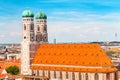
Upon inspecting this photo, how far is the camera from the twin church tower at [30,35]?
3959 inches

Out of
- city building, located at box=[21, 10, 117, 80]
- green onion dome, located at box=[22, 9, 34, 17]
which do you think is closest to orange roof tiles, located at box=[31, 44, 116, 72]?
city building, located at box=[21, 10, 117, 80]

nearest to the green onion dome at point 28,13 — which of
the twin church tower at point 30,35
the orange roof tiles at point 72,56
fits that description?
the twin church tower at point 30,35

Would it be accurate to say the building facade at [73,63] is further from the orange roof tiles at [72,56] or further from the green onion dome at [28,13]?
the green onion dome at [28,13]

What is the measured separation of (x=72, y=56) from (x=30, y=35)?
14590 mm

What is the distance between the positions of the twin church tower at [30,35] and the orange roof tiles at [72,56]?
6.94 feet

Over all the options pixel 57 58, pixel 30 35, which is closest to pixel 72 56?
pixel 57 58

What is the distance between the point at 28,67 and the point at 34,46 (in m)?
6.16

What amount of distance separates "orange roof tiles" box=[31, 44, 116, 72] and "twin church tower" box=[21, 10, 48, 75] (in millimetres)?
2116

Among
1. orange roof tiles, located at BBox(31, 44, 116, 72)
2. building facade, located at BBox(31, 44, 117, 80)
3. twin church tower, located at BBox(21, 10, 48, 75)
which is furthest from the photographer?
twin church tower, located at BBox(21, 10, 48, 75)

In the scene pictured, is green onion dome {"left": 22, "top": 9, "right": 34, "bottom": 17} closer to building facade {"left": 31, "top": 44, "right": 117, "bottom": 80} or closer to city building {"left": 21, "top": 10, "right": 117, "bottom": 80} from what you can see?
city building {"left": 21, "top": 10, "right": 117, "bottom": 80}

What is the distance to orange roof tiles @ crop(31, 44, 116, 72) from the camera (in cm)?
8825

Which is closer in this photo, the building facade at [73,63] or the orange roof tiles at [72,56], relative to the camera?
the building facade at [73,63]

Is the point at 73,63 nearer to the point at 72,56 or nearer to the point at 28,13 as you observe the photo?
the point at 72,56

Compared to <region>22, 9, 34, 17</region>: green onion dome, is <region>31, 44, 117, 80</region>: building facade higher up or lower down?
lower down
